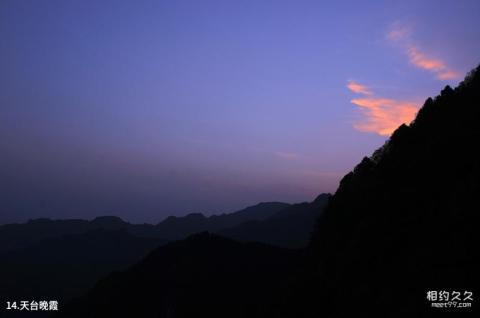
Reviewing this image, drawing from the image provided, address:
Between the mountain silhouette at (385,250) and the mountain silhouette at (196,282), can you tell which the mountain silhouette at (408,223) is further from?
the mountain silhouette at (196,282)

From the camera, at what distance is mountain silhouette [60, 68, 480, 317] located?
33.8m

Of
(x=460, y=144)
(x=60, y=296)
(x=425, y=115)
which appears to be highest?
(x=425, y=115)

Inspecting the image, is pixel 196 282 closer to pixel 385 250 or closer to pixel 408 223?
pixel 385 250

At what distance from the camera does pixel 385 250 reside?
142ft

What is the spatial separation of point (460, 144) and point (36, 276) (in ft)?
585

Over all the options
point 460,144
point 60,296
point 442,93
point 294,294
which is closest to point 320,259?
point 294,294

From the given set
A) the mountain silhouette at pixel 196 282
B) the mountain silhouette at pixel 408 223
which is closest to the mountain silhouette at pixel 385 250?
the mountain silhouette at pixel 408 223

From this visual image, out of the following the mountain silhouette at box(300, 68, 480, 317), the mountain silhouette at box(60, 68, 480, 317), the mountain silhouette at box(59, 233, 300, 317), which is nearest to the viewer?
the mountain silhouette at box(300, 68, 480, 317)

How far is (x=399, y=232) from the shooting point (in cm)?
4362

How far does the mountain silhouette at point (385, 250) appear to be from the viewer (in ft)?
111

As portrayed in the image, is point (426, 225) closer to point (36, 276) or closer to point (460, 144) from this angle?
point (460, 144)

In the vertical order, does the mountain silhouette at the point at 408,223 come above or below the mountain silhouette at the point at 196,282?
above

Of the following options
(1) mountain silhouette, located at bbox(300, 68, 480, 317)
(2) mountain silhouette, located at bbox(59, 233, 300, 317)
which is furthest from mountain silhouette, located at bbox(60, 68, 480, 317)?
(2) mountain silhouette, located at bbox(59, 233, 300, 317)

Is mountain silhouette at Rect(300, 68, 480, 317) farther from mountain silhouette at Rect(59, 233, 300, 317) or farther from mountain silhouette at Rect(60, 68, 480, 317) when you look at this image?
mountain silhouette at Rect(59, 233, 300, 317)
